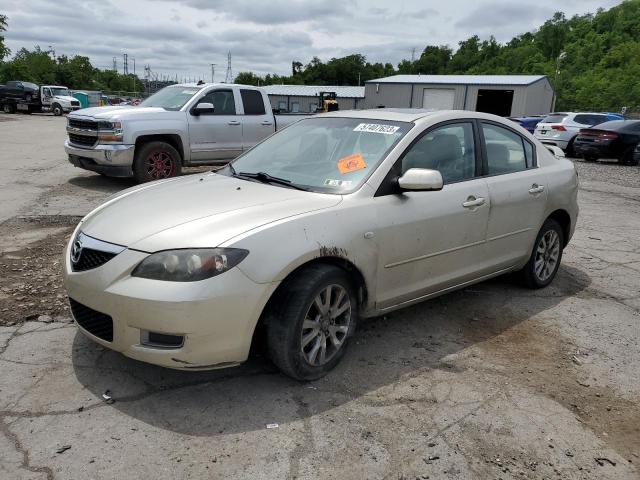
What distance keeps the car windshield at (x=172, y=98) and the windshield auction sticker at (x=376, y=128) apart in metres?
6.46

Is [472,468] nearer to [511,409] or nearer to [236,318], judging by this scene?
[511,409]

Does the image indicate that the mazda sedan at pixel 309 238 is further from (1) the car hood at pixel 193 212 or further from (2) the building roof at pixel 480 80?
(2) the building roof at pixel 480 80

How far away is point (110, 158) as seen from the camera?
8930 mm

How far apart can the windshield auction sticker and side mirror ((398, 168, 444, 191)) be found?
1.68ft

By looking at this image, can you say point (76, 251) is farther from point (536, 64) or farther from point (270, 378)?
point (536, 64)

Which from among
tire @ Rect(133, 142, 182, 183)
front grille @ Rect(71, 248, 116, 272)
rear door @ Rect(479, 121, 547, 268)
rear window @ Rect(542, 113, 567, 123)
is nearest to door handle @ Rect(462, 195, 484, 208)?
rear door @ Rect(479, 121, 547, 268)

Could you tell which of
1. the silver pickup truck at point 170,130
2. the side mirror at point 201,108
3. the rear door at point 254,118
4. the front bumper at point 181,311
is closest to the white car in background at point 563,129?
the rear door at point 254,118

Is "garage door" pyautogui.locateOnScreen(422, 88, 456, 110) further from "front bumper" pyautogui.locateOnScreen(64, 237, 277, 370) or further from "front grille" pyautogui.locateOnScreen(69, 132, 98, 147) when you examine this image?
"front bumper" pyautogui.locateOnScreen(64, 237, 277, 370)

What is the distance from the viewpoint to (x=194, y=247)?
9.40 feet

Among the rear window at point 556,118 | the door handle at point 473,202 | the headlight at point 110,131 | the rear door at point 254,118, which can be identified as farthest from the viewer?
the rear window at point 556,118

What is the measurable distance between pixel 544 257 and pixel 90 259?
157 inches

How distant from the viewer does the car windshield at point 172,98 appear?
9.88m

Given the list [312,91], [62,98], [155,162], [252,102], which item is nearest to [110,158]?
[155,162]

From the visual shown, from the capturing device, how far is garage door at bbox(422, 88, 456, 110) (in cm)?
4923
